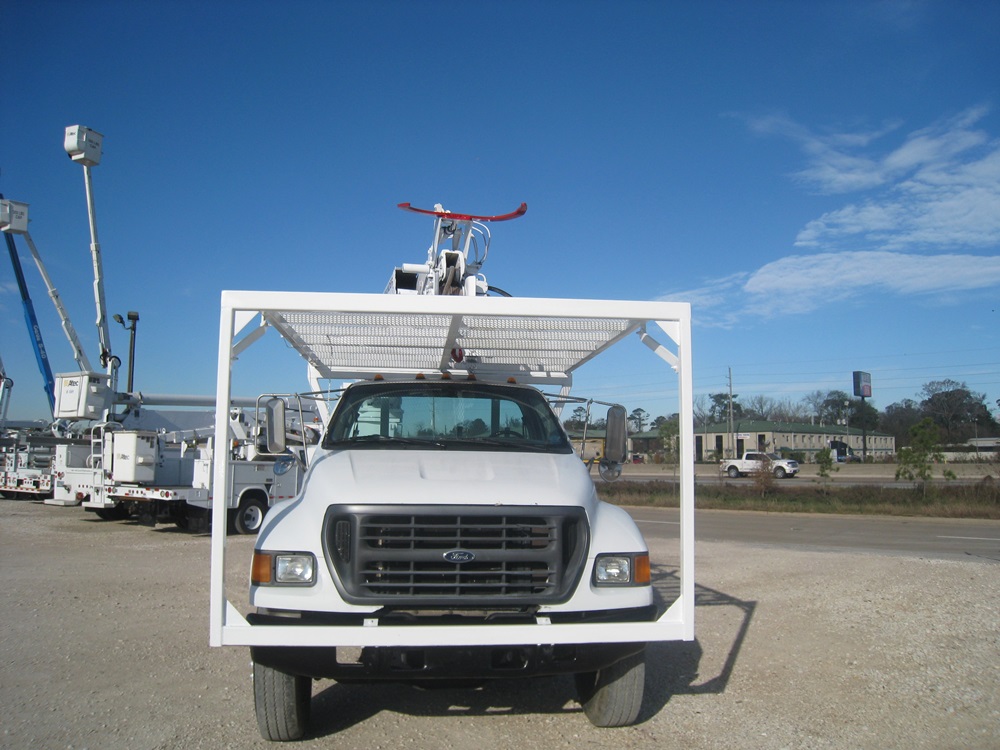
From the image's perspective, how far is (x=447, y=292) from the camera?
6930 millimetres

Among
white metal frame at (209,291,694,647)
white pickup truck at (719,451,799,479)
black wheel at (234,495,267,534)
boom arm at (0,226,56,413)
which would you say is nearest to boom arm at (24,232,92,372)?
boom arm at (0,226,56,413)

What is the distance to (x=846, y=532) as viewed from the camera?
58.7ft

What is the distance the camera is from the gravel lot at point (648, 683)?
14.7 feet

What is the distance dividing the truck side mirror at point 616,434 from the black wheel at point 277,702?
2504 mm

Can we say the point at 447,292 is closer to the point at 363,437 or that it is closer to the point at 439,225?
the point at 439,225

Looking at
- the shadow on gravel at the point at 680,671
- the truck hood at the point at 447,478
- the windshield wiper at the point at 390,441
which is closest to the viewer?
the truck hood at the point at 447,478

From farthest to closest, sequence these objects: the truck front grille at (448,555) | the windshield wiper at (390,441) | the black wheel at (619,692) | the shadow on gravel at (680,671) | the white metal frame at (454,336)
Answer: the shadow on gravel at (680,671) → the windshield wiper at (390,441) → the black wheel at (619,692) → the truck front grille at (448,555) → the white metal frame at (454,336)

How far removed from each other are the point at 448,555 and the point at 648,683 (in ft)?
7.63

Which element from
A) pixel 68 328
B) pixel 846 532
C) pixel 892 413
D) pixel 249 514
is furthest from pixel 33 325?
pixel 892 413

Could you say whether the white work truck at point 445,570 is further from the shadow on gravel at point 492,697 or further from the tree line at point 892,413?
the tree line at point 892,413

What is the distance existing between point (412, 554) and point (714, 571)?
7361 mm

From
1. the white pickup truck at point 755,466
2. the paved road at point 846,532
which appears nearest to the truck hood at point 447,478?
the paved road at point 846,532

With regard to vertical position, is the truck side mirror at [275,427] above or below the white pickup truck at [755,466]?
above

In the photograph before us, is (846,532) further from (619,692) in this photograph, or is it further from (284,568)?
(284,568)
